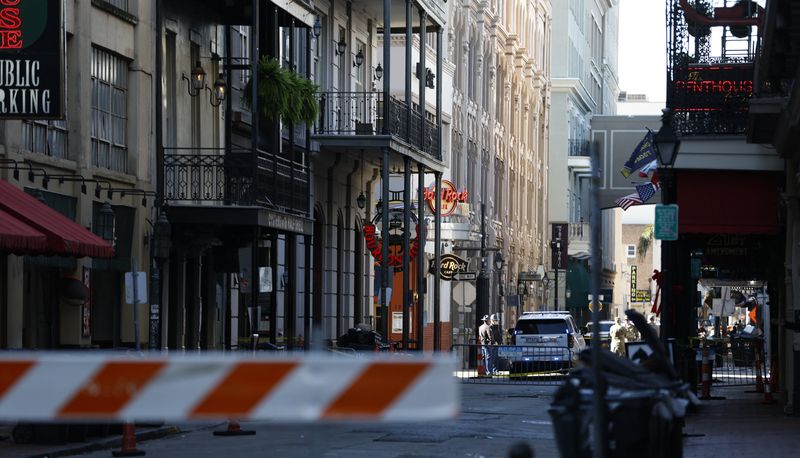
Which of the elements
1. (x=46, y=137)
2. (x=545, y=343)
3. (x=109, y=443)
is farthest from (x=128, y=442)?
(x=545, y=343)

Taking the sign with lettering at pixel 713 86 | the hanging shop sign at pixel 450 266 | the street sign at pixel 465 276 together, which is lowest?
the street sign at pixel 465 276

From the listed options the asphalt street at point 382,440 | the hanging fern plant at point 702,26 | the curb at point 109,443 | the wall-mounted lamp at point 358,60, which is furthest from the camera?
the wall-mounted lamp at point 358,60

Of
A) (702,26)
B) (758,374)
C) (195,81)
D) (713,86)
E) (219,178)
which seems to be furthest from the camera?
(758,374)

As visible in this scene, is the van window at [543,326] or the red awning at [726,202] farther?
the van window at [543,326]

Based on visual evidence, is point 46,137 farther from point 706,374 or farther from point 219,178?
point 706,374

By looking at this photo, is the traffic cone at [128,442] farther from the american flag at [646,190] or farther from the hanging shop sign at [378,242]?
the hanging shop sign at [378,242]

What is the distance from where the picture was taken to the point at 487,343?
46.7 m

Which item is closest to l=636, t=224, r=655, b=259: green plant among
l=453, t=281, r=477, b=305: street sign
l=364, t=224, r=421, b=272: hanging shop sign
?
l=453, t=281, r=477, b=305: street sign

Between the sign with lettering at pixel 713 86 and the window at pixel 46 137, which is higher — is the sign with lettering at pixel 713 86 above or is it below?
above

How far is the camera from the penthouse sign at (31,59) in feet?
63.1

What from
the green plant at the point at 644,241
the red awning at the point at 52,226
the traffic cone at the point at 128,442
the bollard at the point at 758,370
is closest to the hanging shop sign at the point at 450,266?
the bollard at the point at 758,370

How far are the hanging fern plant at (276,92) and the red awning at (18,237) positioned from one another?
9905 millimetres

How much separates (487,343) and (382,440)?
27.2 metres

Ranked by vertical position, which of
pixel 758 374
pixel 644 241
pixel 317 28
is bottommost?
pixel 758 374
